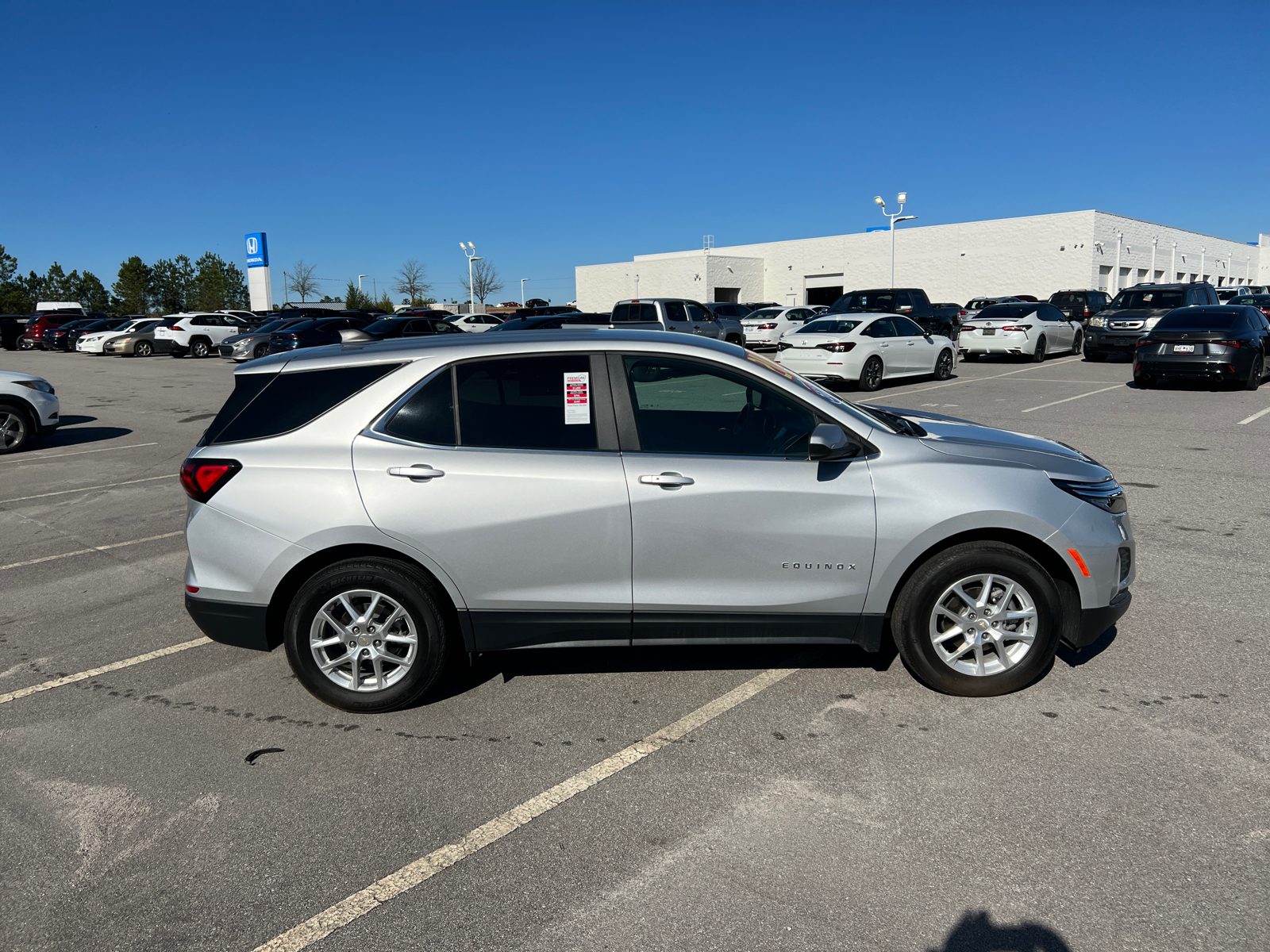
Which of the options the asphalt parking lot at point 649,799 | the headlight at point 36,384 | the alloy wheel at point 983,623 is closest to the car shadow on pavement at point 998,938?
the asphalt parking lot at point 649,799

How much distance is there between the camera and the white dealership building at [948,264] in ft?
176

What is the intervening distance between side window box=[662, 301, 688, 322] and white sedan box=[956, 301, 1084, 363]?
7.71 metres

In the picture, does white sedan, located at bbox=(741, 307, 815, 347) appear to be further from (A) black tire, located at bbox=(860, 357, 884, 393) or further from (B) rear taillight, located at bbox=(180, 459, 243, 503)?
(B) rear taillight, located at bbox=(180, 459, 243, 503)

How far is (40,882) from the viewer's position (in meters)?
3.11

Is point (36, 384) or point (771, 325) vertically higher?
point (771, 325)

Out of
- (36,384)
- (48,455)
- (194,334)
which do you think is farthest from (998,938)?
(194,334)

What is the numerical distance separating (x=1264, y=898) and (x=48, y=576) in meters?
7.45

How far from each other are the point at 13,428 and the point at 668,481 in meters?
13.0

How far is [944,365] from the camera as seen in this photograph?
20.2 m

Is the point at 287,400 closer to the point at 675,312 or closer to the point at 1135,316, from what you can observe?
the point at 675,312

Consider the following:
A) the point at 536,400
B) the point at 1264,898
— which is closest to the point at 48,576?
the point at 536,400

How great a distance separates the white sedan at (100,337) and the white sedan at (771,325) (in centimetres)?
2641

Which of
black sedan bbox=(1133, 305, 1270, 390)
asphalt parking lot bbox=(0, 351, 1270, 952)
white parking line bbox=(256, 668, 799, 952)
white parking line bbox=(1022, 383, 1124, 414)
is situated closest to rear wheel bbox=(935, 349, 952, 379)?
white parking line bbox=(1022, 383, 1124, 414)

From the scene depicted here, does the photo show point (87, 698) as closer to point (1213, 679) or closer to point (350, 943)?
point (350, 943)
